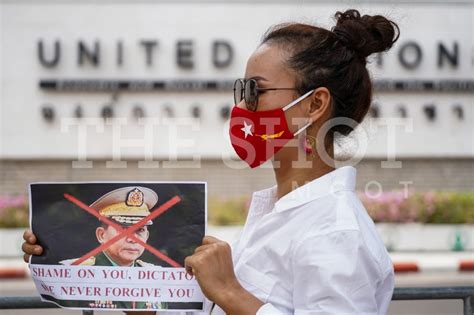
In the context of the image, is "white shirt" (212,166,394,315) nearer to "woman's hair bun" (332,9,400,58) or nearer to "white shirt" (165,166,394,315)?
"white shirt" (165,166,394,315)

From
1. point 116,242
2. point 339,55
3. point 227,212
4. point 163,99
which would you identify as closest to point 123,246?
point 116,242

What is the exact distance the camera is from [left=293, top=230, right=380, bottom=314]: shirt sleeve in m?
1.69

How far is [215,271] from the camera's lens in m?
1.84

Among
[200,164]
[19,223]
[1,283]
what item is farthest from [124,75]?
[1,283]

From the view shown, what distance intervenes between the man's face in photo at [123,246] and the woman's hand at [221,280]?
0.21 meters

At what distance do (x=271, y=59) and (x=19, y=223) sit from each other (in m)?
13.2

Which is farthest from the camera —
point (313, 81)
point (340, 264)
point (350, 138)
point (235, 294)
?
point (350, 138)

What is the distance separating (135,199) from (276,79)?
1.71 feet

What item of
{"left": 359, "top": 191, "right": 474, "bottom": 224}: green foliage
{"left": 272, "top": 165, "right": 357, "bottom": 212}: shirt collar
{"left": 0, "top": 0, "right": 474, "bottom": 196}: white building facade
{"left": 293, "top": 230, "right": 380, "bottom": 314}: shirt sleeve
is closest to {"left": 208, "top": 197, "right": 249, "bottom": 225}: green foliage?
{"left": 0, "top": 0, "right": 474, "bottom": 196}: white building facade

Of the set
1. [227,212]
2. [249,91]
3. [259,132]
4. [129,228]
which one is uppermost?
[249,91]

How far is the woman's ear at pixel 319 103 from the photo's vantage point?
6.59 ft

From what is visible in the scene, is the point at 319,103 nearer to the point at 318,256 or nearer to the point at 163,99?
the point at 318,256

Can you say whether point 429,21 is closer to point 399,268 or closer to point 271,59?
point 399,268

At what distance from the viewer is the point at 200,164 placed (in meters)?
17.1
